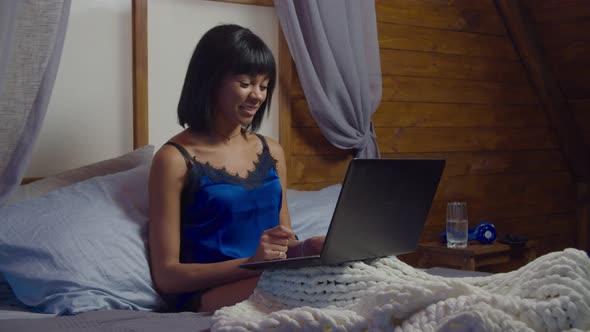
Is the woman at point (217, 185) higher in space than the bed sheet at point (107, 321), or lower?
higher

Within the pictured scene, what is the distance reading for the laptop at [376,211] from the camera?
1.39m

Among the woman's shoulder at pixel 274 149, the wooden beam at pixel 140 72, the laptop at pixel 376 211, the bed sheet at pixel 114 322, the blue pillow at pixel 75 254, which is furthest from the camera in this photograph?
the wooden beam at pixel 140 72

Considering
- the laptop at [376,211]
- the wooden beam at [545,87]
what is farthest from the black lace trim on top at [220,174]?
the wooden beam at [545,87]

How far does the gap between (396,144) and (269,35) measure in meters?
0.81

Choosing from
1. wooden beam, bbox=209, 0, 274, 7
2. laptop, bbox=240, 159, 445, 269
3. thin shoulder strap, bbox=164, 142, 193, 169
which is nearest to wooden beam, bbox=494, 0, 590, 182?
wooden beam, bbox=209, 0, 274, 7

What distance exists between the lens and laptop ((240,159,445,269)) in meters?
1.39

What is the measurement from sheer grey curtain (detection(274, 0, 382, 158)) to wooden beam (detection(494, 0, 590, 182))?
1146 mm

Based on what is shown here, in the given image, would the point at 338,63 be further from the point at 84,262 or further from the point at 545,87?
the point at 545,87

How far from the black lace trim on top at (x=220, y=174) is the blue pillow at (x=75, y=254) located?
164 mm


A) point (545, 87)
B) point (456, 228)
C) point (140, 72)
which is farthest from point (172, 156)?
point (545, 87)

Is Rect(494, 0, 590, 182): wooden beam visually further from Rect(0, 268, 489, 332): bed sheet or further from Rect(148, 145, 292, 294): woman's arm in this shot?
Rect(0, 268, 489, 332): bed sheet

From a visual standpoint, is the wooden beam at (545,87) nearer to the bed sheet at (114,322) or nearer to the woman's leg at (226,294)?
the woman's leg at (226,294)

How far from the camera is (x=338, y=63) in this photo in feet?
9.80

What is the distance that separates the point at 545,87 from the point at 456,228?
140 cm
